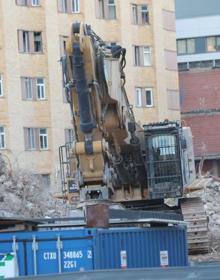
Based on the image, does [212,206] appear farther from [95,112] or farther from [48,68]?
[48,68]

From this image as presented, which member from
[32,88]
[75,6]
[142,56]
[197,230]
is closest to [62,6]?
[75,6]

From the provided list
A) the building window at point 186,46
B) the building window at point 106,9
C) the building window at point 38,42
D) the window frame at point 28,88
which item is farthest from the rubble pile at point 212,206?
the building window at point 186,46

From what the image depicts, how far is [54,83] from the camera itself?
50.1 metres

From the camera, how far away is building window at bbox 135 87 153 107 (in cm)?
5488

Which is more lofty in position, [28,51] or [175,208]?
[28,51]

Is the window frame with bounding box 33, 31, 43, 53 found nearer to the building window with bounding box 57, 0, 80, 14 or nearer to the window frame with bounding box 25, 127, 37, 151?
the building window with bounding box 57, 0, 80, 14

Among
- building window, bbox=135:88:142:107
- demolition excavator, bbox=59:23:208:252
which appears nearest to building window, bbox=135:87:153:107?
building window, bbox=135:88:142:107

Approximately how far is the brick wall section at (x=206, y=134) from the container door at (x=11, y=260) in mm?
50999

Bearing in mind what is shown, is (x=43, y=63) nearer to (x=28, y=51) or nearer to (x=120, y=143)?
(x=28, y=51)

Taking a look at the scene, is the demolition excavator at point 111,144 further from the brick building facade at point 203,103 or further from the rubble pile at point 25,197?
the brick building facade at point 203,103

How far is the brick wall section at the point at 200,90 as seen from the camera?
2594 inches

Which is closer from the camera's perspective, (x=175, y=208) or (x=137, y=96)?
(x=175, y=208)

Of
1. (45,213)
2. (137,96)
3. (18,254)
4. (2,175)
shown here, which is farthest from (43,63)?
(18,254)

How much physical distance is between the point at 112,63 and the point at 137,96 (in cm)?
3779
